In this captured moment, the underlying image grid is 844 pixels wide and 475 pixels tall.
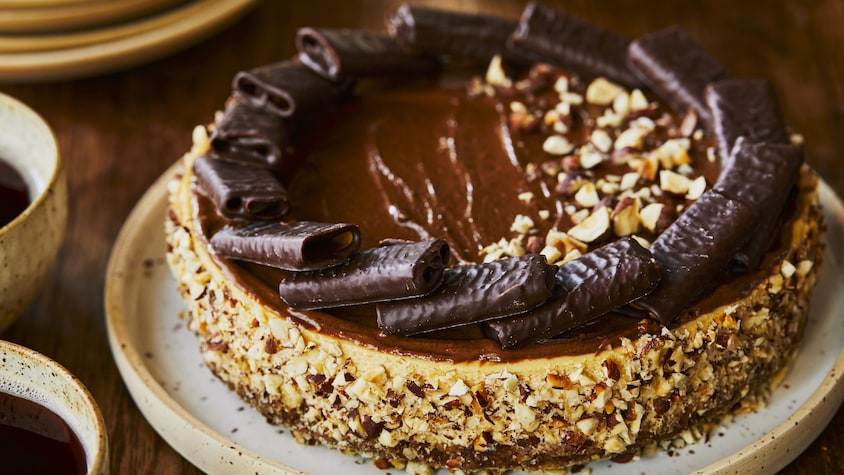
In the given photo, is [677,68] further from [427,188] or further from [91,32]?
[91,32]

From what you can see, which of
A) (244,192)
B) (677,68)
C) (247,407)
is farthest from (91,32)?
(677,68)

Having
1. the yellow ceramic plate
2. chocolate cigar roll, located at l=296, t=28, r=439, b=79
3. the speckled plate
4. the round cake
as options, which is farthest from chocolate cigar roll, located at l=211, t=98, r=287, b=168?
the yellow ceramic plate

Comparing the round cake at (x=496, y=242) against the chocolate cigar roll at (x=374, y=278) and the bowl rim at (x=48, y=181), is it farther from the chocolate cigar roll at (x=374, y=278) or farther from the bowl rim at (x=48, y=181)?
the bowl rim at (x=48, y=181)

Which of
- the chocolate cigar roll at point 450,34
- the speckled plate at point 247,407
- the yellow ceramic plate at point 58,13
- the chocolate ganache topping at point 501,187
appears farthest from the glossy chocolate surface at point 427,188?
the yellow ceramic plate at point 58,13

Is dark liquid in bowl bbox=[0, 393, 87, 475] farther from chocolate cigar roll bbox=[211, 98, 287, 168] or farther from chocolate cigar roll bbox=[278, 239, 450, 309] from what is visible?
chocolate cigar roll bbox=[211, 98, 287, 168]

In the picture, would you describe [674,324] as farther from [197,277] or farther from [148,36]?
[148,36]

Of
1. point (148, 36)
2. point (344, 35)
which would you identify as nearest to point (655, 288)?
point (344, 35)
